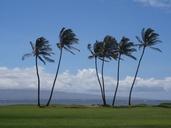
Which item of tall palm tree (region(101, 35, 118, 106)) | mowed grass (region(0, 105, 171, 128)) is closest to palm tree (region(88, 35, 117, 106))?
tall palm tree (region(101, 35, 118, 106))

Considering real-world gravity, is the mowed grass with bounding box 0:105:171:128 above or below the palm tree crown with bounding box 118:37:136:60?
below

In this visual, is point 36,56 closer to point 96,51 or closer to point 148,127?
point 96,51

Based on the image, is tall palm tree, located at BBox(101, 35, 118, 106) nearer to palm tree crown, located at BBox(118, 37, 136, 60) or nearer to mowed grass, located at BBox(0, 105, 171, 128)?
palm tree crown, located at BBox(118, 37, 136, 60)

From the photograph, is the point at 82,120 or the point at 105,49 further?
the point at 105,49

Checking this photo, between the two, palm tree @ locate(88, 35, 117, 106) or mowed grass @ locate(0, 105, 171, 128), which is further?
palm tree @ locate(88, 35, 117, 106)

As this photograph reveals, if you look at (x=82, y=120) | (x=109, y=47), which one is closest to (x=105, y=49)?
(x=109, y=47)

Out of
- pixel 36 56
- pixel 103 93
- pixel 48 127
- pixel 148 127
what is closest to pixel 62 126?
pixel 48 127

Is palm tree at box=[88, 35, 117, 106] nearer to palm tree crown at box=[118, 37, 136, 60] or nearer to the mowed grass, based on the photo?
palm tree crown at box=[118, 37, 136, 60]

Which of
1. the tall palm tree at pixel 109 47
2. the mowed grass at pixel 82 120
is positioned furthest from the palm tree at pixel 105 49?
the mowed grass at pixel 82 120

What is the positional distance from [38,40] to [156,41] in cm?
2709

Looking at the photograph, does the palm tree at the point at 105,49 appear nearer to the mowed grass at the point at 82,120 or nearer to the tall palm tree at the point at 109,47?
the tall palm tree at the point at 109,47

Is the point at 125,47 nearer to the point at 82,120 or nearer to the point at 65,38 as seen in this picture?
the point at 65,38

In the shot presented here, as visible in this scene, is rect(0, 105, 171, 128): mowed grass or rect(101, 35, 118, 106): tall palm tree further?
rect(101, 35, 118, 106): tall palm tree

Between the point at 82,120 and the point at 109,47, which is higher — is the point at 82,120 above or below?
below
